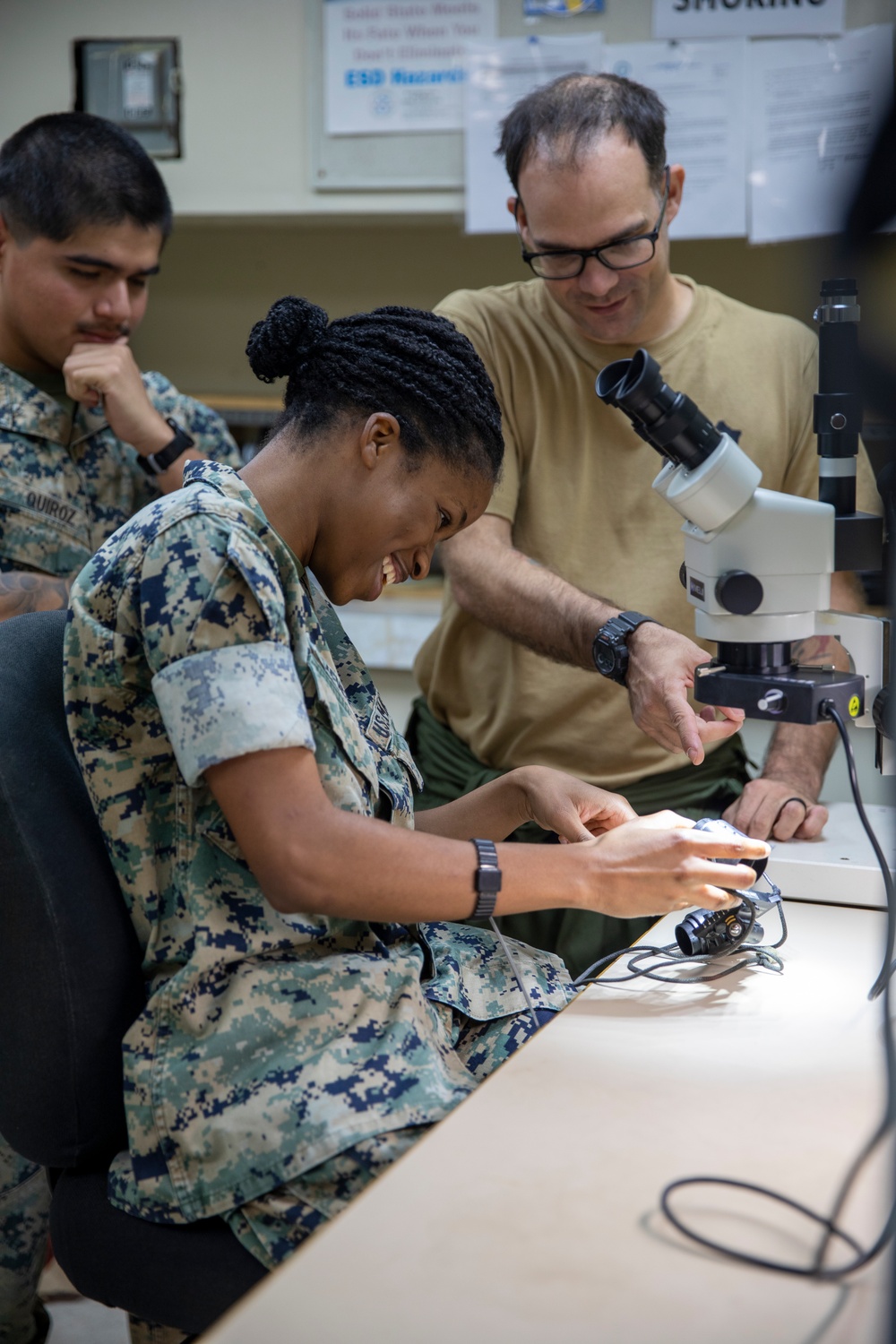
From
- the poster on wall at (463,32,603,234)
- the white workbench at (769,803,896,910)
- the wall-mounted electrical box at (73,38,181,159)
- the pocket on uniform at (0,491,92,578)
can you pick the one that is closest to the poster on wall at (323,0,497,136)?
the poster on wall at (463,32,603,234)

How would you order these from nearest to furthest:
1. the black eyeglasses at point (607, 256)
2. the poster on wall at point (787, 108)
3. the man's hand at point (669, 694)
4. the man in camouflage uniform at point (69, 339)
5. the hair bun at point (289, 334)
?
the hair bun at point (289, 334) → the man's hand at point (669, 694) → the black eyeglasses at point (607, 256) → the man in camouflage uniform at point (69, 339) → the poster on wall at point (787, 108)

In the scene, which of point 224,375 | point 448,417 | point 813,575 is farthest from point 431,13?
point 813,575

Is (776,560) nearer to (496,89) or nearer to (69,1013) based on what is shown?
(69,1013)

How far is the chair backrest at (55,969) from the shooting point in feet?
3.44

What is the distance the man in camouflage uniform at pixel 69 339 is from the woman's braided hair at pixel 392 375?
0.71 metres

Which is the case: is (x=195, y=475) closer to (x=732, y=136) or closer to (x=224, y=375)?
(x=732, y=136)

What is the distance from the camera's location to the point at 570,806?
1.31 metres

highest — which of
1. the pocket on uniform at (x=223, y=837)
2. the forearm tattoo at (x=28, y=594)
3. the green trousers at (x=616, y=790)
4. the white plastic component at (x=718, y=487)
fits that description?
the white plastic component at (x=718, y=487)

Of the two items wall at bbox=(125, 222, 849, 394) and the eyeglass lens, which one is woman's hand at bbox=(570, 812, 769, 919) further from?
wall at bbox=(125, 222, 849, 394)

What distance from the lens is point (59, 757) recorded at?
3.65ft

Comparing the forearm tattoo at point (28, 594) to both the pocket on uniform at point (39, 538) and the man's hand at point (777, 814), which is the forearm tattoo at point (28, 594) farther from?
the man's hand at point (777, 814)

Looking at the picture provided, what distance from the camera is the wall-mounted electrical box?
9.02 ft

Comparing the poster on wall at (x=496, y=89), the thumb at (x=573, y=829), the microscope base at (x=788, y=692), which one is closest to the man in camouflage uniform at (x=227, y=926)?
the thumb at (x=573, y=829)

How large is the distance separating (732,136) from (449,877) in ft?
6.56
